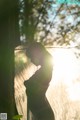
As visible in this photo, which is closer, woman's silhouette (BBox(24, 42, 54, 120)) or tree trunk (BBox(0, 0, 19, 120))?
tree trunk (BBox(0, 0, 19, 120))

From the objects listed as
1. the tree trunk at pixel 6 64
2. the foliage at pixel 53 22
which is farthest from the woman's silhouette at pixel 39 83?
the tree trunk at pixel 6 64

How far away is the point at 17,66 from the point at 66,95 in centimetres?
65

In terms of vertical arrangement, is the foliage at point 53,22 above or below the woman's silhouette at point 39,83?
above

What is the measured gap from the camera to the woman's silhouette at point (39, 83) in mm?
3199

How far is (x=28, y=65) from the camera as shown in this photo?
3.38 m

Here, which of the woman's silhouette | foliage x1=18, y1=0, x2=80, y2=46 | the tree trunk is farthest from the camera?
foliage x1=18, y1=0, x2=80, y2=46

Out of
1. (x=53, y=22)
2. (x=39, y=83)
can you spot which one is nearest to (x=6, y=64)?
(x=39, y=83)

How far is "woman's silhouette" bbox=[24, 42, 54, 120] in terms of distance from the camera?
3.20 metres

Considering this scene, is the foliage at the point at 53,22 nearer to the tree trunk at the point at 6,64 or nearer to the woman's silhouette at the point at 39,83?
the woman's silhouette at the point at 39,83

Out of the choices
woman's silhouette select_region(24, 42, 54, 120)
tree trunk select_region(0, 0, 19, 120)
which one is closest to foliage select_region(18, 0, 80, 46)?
woman's silhouette select_region(24, 42, 54, 120)

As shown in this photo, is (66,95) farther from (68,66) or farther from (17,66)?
(17,66)

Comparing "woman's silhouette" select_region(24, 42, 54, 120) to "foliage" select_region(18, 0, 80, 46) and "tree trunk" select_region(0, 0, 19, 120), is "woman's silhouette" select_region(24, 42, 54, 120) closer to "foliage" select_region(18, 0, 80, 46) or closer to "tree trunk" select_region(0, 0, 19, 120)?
"foliage" select_region(18, 0, 80, 46)

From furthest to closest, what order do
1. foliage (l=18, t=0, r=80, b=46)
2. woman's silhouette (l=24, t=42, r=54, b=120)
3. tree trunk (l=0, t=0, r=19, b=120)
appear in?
foliage (l=18, t=0, r=80, b=46) < woman's silhouette (l=24, t=42, r=54, b=120) < tree trunk (l=0, t=0, r=19, b=120)

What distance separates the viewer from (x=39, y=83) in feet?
10.4
